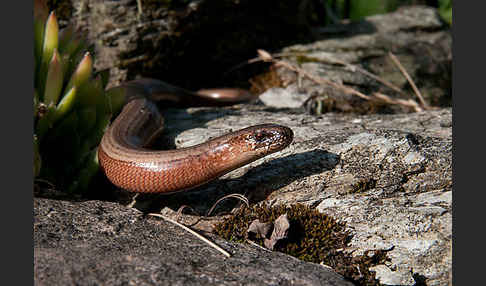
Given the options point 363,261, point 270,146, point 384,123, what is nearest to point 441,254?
point 363,261

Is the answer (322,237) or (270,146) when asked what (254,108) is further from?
(322,237)

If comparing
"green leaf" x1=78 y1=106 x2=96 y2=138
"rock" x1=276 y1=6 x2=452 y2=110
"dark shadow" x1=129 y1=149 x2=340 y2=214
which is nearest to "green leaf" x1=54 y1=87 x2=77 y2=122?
"green leaf" x1=78 y1=106 x2=96 y2=138

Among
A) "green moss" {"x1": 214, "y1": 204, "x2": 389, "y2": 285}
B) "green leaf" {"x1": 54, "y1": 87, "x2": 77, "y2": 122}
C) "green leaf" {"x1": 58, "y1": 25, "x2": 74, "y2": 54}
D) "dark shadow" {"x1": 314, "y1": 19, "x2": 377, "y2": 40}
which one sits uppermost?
"green leaf" {"x1": 58, "y1": 25, "x2": 74, "y2": 54}

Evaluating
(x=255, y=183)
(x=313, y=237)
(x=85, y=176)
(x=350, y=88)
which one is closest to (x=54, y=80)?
(x=85, y=176)

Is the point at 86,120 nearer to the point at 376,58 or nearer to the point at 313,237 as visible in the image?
the point at 313,237

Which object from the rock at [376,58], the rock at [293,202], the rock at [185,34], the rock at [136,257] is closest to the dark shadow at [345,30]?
the rock at [376,58]

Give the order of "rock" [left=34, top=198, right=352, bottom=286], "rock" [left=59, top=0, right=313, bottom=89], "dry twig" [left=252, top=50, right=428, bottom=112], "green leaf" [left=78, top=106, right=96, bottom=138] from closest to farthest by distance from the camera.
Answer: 1. "rock" [left=34, top=198, right=352, bottom=286]
2. "green leaf" [left=78, top=106, right=96, bottom=138]
3. "rock" [left=59, top=0, right=313, bottom=89]
4. "dry twig" [left=252, top=50, right=428, bottom=112]

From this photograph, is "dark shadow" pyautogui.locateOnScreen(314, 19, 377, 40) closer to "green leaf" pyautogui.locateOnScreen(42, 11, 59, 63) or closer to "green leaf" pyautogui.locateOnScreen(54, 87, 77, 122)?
"green leaf" pyautogui.locateOnScreen(42, 11, 59, 63)
